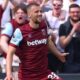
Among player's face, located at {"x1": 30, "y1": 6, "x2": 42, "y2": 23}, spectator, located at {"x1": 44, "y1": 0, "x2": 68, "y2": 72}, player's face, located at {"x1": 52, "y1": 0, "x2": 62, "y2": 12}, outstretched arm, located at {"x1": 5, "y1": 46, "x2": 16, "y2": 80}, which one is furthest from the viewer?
player's face, located at {"x1": 52, "y1": 0, "x2": 62, "y2": 12}

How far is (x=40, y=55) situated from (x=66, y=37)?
145 cm

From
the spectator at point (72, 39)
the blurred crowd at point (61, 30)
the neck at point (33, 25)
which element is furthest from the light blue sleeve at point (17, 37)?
the spectator at point (72, 39)

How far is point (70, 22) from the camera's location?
689 centimetres

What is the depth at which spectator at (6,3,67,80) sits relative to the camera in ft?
17.7

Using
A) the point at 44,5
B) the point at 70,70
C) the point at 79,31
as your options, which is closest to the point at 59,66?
the point at 70,70

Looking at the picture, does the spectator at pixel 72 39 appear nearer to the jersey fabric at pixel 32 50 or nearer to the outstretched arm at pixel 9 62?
the jersey fabric at pixel 32 50

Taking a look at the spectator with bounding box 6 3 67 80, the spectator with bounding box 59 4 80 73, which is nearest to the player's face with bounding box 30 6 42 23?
the spectator with bounding box 6 3 67 80

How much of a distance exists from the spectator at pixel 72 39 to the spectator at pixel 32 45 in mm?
1303

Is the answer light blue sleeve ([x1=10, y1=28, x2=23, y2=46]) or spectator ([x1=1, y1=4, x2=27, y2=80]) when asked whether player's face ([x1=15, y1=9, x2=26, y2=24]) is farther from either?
light blue sleeve ([x1=10, y1=28, x2=23, y2=46])

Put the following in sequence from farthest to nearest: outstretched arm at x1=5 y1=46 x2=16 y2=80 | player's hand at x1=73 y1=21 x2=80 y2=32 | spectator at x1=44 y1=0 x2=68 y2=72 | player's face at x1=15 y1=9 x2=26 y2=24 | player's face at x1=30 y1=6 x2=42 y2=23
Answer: spectator at x1=44 y1=0 x2=68 y2=72 < player's hand at x1=73 y1=21 x2=80 y2=32 < player's face at x1=15 y1=9 x2=26 y2=24 < player's face at x1=30 y1=6 x2=42 y2=23 < outstretched arm at x1=5 y1=46 x2=16 y2=80

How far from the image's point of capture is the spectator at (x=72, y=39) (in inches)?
269

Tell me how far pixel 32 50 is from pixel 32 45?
0.25ft

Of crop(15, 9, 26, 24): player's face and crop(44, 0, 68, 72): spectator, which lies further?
crop(44, 0, 68, 72): spectator

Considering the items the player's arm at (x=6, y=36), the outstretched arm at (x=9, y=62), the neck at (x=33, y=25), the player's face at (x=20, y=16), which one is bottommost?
the outstretched arm at (x=9, y=62)
